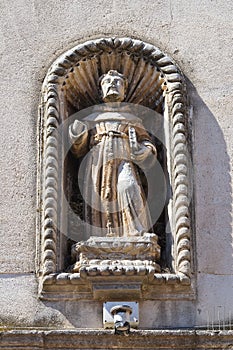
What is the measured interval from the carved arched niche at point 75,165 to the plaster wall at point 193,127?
0.32ft

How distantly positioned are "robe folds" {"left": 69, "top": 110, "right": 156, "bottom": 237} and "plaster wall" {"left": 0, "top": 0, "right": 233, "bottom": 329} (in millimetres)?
372

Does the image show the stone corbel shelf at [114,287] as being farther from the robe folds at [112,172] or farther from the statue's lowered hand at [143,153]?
the statue's lowered hand at [143,153]

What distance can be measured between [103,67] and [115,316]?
7.35 ft

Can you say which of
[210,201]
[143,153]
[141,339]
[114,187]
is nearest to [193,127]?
[143,153]

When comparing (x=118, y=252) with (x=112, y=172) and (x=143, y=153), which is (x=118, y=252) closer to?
(x=112, y=172)

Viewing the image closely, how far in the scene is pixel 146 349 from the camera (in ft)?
31.3

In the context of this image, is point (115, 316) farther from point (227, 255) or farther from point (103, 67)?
point (103, 67)

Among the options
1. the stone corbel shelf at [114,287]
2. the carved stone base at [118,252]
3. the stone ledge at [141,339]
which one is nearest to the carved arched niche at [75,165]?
the stone corbel shelf at [114,287]

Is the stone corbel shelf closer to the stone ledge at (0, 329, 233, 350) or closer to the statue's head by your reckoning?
the stone ledge at (0, 329, 233, 350)

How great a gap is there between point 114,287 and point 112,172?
3.23 ft

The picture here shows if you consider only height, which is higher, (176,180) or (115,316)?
(176,180)

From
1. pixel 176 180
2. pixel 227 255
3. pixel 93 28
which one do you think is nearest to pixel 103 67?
pixel 93 28

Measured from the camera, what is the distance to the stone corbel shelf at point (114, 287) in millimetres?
9844

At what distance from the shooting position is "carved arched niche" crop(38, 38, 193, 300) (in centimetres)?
992
